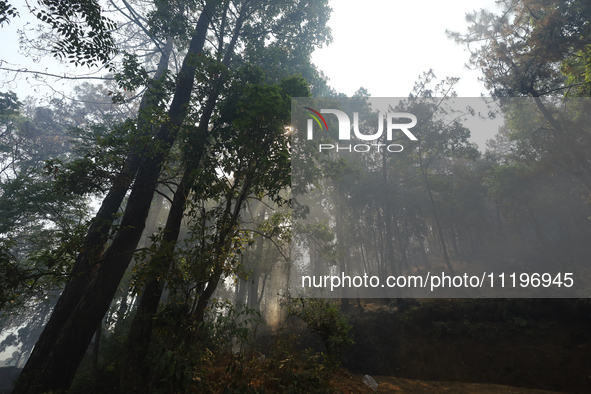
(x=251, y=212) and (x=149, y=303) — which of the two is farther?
(x=251, y=212)

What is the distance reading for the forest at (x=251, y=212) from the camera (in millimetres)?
4625

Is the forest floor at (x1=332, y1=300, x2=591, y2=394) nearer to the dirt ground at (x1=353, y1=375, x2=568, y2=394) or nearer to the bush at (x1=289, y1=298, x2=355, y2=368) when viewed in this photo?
the dirt ground at (x1=353, y1=375, x2=568, y2=394)

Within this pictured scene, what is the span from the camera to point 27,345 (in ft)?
117

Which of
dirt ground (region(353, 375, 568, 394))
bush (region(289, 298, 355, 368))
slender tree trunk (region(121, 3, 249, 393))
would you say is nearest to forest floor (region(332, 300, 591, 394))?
dirt ground (region(353, 375, 568, 394))

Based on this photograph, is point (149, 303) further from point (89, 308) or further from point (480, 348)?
point (480, 348)

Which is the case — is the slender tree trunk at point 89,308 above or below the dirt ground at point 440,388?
above

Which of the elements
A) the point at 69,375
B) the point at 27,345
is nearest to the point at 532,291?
the point at 69,375

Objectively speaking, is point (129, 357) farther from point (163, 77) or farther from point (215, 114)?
point (163, 77)

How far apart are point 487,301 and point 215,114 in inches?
486

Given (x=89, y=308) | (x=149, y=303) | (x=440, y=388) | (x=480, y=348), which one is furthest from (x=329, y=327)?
(x=480, y=348)

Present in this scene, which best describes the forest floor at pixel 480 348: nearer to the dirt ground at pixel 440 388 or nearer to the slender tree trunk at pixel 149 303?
the dirt ground at pixel 440 388

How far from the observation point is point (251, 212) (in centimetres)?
1174

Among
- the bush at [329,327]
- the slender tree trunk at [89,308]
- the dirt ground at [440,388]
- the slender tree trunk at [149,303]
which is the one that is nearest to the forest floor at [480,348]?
the dirt ground at [440,388]

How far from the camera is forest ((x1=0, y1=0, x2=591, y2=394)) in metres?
4.62
